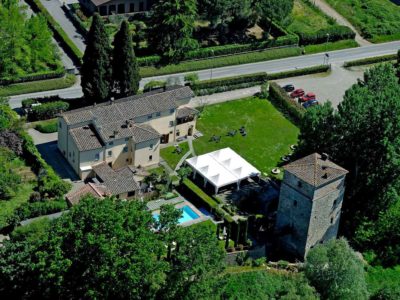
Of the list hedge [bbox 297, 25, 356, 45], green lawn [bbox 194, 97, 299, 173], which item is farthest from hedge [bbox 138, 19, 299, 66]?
green lawn [bbox 194, 97, 299, 173]

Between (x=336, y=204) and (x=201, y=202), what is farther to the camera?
(x=201, y=202)

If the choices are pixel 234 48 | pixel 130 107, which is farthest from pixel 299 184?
pixel 234 48

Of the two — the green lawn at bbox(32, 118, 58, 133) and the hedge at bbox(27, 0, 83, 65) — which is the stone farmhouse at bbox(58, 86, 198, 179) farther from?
the hedge at bbox(27, 0, 83, 65)

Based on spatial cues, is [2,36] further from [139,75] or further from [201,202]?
[201,202]

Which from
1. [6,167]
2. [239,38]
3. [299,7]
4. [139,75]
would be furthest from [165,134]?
[299,7]

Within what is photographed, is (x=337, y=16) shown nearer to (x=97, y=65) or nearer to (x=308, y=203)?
(x=97, y=65)

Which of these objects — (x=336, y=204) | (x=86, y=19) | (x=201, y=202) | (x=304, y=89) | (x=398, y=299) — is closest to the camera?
(x=398, y=299)
